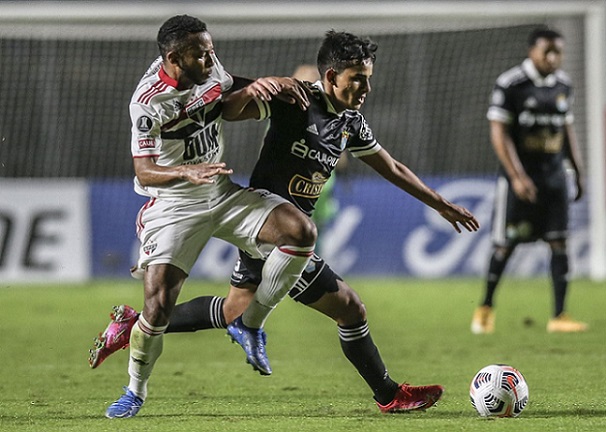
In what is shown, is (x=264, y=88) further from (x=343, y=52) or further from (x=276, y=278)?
(x=276, y=278)

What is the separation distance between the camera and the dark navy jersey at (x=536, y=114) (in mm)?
10055

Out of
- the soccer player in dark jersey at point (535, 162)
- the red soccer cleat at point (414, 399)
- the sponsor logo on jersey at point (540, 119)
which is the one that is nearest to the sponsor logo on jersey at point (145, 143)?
the red soccer cleat at point (414, 399)

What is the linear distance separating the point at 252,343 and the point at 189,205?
0.71 m

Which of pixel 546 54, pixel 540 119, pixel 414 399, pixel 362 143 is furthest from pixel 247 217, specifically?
pixel 540 119

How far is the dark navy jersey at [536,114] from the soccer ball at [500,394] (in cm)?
470

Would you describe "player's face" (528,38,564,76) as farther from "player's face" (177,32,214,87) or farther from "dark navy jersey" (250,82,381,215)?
"player's face" (177,32,214,87)

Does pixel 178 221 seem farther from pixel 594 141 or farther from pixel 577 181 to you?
pixel 594 141

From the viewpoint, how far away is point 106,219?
1456 centimetres

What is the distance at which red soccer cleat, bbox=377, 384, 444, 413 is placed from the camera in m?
5.80

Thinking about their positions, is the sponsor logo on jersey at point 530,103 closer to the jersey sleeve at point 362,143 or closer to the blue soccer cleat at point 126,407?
the jersey sleeve at point 362,143

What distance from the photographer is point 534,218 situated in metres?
10.1

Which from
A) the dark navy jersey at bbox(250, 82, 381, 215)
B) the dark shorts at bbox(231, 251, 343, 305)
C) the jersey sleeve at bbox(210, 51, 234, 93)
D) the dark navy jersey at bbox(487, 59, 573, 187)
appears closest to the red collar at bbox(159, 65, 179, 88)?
the jersey sleeve at bbox(210, 51, 234, 93)

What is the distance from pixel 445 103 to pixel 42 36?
516cm

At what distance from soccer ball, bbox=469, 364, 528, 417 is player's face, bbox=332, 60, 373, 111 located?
4.71ft
